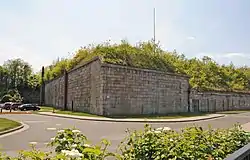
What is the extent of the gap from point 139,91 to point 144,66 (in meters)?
3.56

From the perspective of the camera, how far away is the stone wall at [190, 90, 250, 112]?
4524 cm

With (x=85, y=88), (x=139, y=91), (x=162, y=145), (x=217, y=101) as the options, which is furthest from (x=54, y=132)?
(x=217, y=101)

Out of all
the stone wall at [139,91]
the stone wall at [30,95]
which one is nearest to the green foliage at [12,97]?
the stone wall at [30,95]

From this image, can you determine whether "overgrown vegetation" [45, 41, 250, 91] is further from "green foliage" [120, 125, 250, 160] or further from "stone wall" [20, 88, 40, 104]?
"green foliage" [120, 125, 250, 160]

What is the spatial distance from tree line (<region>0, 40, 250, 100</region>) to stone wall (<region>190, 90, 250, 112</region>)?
5.77 ft

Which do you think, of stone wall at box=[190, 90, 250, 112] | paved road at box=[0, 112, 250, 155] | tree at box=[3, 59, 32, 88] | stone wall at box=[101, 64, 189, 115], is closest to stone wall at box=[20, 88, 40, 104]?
tree at box=[3, 59, 32, 88]

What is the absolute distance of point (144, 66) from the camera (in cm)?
3781

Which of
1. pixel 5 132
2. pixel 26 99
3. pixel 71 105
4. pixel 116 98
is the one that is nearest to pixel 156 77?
pixel 116 98

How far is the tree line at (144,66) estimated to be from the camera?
126 feet

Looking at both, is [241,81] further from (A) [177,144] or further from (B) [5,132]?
(A) [177,144]

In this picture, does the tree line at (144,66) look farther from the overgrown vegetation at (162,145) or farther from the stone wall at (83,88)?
the overgrown vegetation at (162,145)

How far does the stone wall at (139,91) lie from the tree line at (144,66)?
123 centimetres

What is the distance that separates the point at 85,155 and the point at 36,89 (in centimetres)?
8039

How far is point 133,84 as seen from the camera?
35.3m
